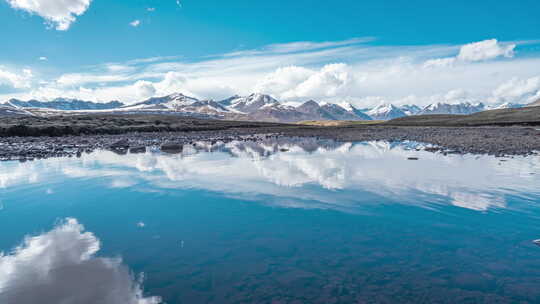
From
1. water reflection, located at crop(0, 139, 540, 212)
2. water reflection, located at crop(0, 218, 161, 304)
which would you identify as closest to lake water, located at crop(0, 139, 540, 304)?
water reflection, located at crop(0, 218, 161, 304)

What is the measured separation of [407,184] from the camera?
18109 millimetres

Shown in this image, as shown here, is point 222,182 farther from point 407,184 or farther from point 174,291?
point 174,291

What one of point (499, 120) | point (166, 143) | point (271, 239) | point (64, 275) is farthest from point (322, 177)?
point (499, 120)

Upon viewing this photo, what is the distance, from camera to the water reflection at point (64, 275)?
22.6 feet

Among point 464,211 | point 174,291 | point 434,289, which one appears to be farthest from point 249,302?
point 464,211

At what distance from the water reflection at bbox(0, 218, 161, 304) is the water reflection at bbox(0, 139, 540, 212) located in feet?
24.8

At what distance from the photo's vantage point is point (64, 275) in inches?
308

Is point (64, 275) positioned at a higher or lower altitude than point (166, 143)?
lower

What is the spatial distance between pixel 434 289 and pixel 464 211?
6990 mm

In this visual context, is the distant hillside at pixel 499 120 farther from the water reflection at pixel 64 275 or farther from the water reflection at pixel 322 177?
the water reflection at pixel 64 275

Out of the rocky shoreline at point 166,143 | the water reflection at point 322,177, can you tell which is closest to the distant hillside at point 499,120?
the rocky shoreline at point 166,143

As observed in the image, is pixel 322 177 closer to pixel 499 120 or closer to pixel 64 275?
pixel 64 275

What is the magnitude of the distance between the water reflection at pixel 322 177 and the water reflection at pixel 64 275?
298 inches

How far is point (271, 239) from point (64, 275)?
18.1ft
